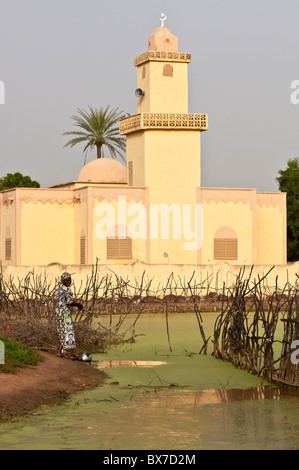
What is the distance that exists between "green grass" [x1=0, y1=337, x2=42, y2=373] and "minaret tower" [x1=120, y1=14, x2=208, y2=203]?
21548mm

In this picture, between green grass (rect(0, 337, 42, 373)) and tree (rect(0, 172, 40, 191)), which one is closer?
green grass (rect(0, 337, 42, 373))

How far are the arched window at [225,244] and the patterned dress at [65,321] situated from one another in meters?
21.2

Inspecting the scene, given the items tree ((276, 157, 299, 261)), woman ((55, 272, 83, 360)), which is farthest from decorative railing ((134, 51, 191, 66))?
woman ((55, 272, 83, 360))

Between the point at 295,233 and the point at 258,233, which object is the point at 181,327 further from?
the point at 295,233

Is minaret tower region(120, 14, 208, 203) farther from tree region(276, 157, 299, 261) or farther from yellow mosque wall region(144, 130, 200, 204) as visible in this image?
tree region(276, 157, 299, 261)

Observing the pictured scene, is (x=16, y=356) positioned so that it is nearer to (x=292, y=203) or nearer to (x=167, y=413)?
(x=167, y=413)

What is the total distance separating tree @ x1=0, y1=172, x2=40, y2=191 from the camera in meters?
48.6

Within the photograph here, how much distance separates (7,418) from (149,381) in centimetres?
319

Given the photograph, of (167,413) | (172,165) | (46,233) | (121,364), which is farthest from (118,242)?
Result: (167,413)

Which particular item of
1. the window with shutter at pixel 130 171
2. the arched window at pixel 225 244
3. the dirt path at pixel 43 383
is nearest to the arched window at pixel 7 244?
the window with shutter at pixel 130 171

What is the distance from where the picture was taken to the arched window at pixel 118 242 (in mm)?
33281

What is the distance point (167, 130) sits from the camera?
34406 millimetres

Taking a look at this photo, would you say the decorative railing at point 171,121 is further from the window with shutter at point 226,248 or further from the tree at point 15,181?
the tree at point 15,181
